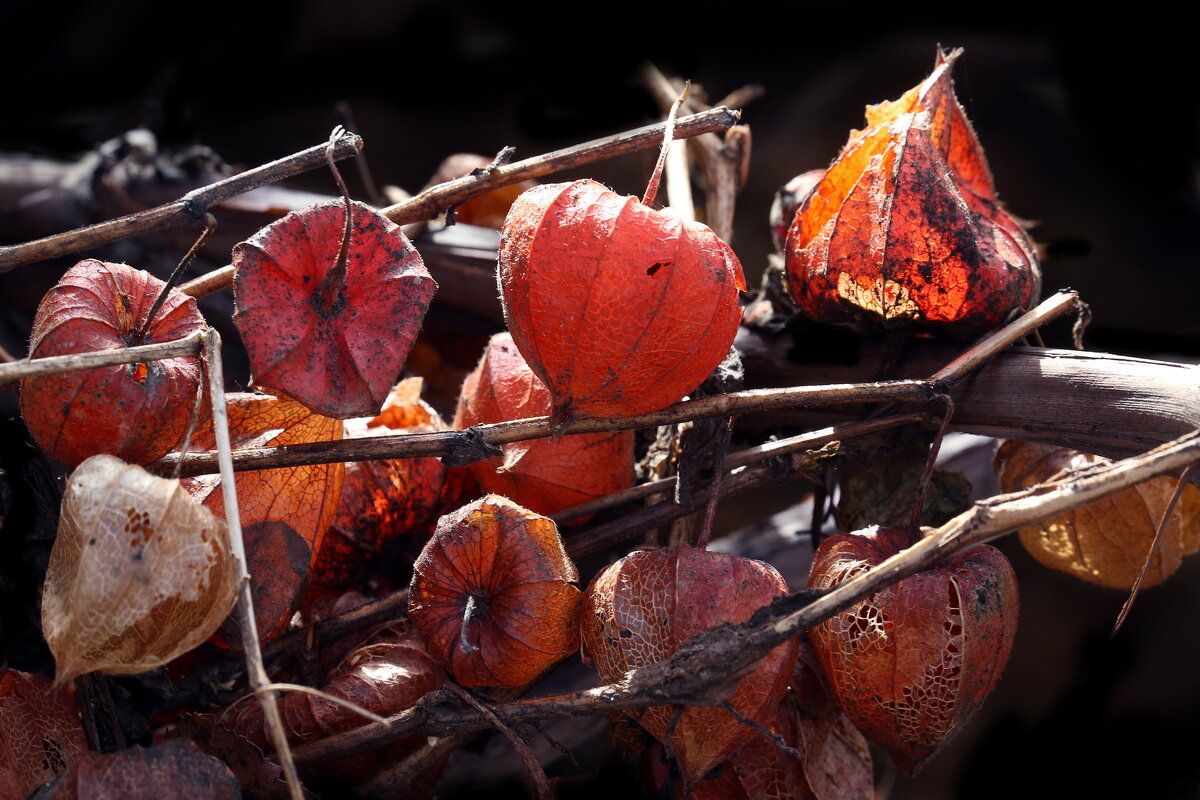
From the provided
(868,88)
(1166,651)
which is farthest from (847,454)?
(868,88)

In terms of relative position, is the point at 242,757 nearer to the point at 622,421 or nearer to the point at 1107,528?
the point at 622,421

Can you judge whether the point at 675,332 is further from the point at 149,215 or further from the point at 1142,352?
the point at 1142,352

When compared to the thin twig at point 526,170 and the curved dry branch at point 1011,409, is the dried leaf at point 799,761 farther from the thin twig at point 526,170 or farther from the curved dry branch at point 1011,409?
the thin twig at point 526,170

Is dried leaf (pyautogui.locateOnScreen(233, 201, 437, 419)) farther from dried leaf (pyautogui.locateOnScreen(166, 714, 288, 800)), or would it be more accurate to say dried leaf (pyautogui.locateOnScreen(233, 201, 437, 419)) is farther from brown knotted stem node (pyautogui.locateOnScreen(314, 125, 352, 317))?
→ dried leaf (pyautogui.locateOnScreen(166, 714, 288, 800))

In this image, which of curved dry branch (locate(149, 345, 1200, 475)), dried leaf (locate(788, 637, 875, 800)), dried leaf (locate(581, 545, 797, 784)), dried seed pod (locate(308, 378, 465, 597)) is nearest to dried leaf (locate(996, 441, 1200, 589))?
curved dry branch (locate(149, 345, 1200, 475))

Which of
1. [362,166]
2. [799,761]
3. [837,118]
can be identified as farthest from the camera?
[837,118]

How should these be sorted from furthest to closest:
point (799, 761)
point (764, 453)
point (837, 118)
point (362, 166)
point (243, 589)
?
point (837, 118), point (362, 166), point (764, 453), point (799, 761), point (243, 589)

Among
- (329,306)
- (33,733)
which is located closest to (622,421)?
(329,306)
